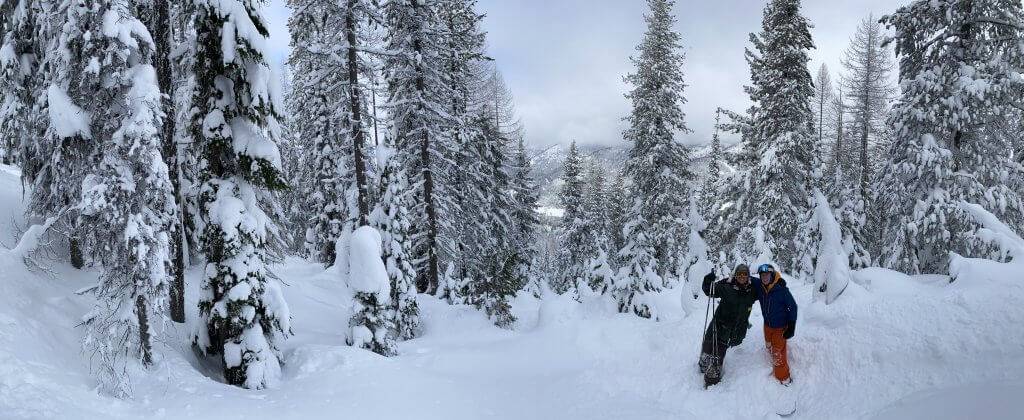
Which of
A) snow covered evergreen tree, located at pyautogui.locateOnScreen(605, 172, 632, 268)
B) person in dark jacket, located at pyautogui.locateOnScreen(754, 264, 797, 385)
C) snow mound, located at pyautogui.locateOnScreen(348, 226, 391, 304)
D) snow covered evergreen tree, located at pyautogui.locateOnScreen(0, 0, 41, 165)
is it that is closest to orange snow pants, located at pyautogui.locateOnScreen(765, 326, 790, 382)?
person in dark jacket, located at pyautogui.locateOnScreen(754, 264, 797, 385)

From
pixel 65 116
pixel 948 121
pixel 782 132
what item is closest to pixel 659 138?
pixel 782 132

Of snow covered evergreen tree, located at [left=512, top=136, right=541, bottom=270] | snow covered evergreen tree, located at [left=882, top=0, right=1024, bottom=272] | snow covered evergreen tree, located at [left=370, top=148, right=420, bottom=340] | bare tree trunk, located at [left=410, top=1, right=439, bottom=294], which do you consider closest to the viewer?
snow covered evergreen tree, located at [left=882, top=0, right=1024, bottom=272]

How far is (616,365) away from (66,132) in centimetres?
1102

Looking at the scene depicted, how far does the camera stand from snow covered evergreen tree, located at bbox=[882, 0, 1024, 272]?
41.9ft

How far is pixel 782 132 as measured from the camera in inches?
747

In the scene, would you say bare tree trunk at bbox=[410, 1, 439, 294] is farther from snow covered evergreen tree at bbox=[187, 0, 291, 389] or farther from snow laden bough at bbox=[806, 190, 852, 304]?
snow laden bough at bbox=[806, 190, 852, 304]

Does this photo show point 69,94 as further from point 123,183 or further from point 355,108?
point 355,108

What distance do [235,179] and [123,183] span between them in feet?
7.05

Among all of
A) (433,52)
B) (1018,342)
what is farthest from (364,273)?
(1018,342)

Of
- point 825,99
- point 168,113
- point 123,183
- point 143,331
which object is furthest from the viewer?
point 825,99

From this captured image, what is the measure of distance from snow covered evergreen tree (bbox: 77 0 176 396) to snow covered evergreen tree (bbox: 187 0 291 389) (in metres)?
1.12

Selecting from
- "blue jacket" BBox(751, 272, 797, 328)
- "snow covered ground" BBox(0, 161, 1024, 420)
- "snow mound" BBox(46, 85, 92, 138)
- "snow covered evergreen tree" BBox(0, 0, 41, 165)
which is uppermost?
"snow covered evergreen tree" BBox(0, 0, 41, 165)

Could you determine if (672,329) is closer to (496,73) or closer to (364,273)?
(364,273)

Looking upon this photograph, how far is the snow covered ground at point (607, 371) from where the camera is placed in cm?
604
